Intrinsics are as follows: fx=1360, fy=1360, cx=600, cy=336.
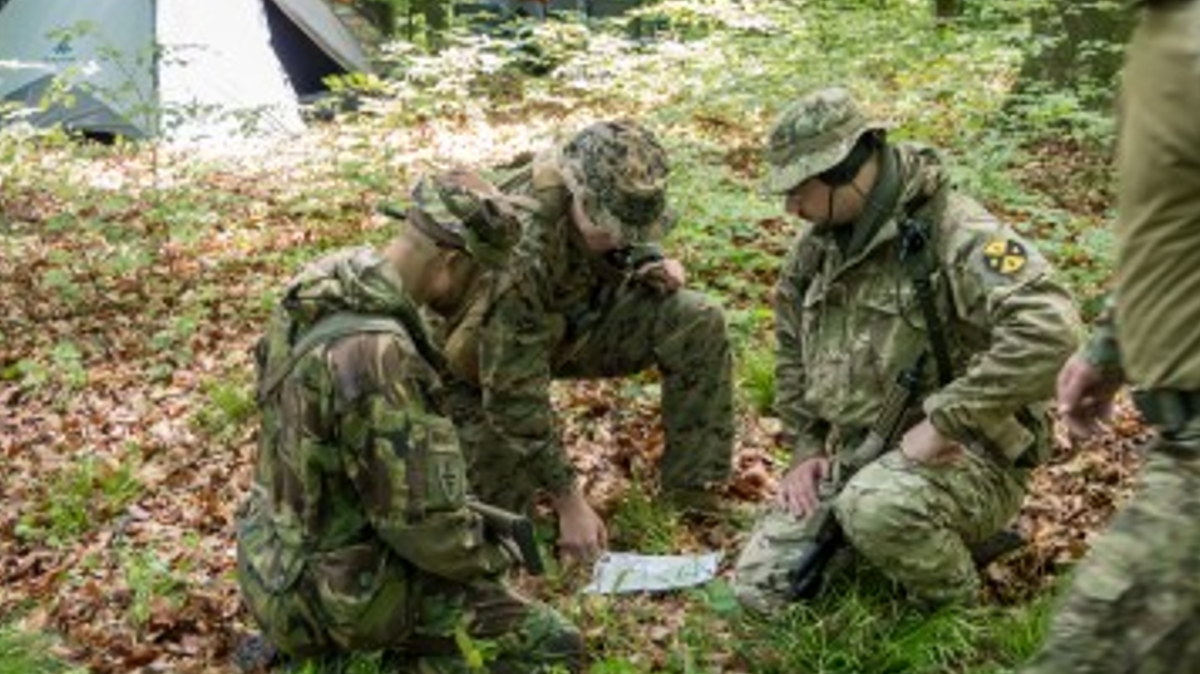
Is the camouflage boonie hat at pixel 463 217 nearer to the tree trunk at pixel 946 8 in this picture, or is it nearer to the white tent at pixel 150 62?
the white tent at pixel 150 62

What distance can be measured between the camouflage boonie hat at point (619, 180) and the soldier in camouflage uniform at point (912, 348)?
0.55 meters

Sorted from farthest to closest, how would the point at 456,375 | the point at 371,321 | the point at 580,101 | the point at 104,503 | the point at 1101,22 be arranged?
the point at 580,101
the point at 1101,22
the point at 104,503
the point at 456,375
the point at 371,321

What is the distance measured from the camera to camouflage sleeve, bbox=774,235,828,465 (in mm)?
4836

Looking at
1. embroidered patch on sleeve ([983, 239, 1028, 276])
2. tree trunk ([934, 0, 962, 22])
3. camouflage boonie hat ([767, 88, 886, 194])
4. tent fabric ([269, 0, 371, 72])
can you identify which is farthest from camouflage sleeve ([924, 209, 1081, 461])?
tent fabric ([269, 0, 371, 72])

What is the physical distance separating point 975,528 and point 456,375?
201cm

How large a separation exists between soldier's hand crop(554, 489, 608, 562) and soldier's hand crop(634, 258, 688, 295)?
90 cm

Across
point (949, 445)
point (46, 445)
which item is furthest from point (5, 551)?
point (949, 445)

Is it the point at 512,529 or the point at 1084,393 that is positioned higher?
the point at 1084,393

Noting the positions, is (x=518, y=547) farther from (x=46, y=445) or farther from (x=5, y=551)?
(x=46, y=445)

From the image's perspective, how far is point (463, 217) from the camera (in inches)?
144

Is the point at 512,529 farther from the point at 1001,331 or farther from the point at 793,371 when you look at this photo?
the point at 1001,331

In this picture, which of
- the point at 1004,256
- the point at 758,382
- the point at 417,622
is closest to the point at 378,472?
the point at 417,622

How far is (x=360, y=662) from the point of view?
3855 millimetres

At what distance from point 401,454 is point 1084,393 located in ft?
5.62
